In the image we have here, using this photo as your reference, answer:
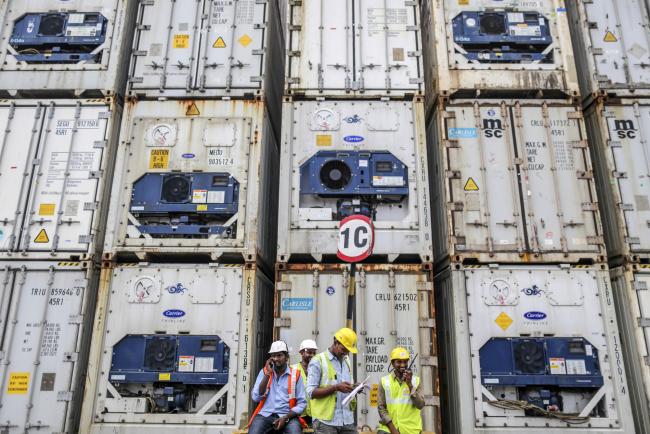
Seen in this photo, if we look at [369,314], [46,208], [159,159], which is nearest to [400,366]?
[369,314]

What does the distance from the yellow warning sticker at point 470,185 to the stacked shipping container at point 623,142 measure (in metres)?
2.40

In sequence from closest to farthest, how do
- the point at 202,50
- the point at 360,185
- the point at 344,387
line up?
1. the point at 344,387
2. the point at 360,185
3. the point at 202,50

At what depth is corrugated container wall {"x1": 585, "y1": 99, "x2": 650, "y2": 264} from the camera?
8.25m

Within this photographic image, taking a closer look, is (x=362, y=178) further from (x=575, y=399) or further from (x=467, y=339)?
(x=575, y=399)

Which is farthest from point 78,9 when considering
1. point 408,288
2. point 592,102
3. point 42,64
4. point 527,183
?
point 592,102

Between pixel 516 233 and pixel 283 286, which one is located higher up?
pixel 516 233

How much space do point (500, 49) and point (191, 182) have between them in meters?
6.33

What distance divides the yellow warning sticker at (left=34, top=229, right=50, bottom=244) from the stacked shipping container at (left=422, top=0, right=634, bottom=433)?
676 cm

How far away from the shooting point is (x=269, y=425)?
5527 mm

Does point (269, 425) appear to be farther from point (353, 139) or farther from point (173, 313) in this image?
point (353, 139)

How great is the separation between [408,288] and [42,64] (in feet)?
26.3

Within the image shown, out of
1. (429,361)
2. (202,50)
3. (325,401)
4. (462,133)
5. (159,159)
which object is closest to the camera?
(325,401)

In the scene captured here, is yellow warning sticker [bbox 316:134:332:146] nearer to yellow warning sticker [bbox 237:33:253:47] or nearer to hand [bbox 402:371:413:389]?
yellow warning sticker [bbox 237:33:253:47]

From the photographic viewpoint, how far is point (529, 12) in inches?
378
